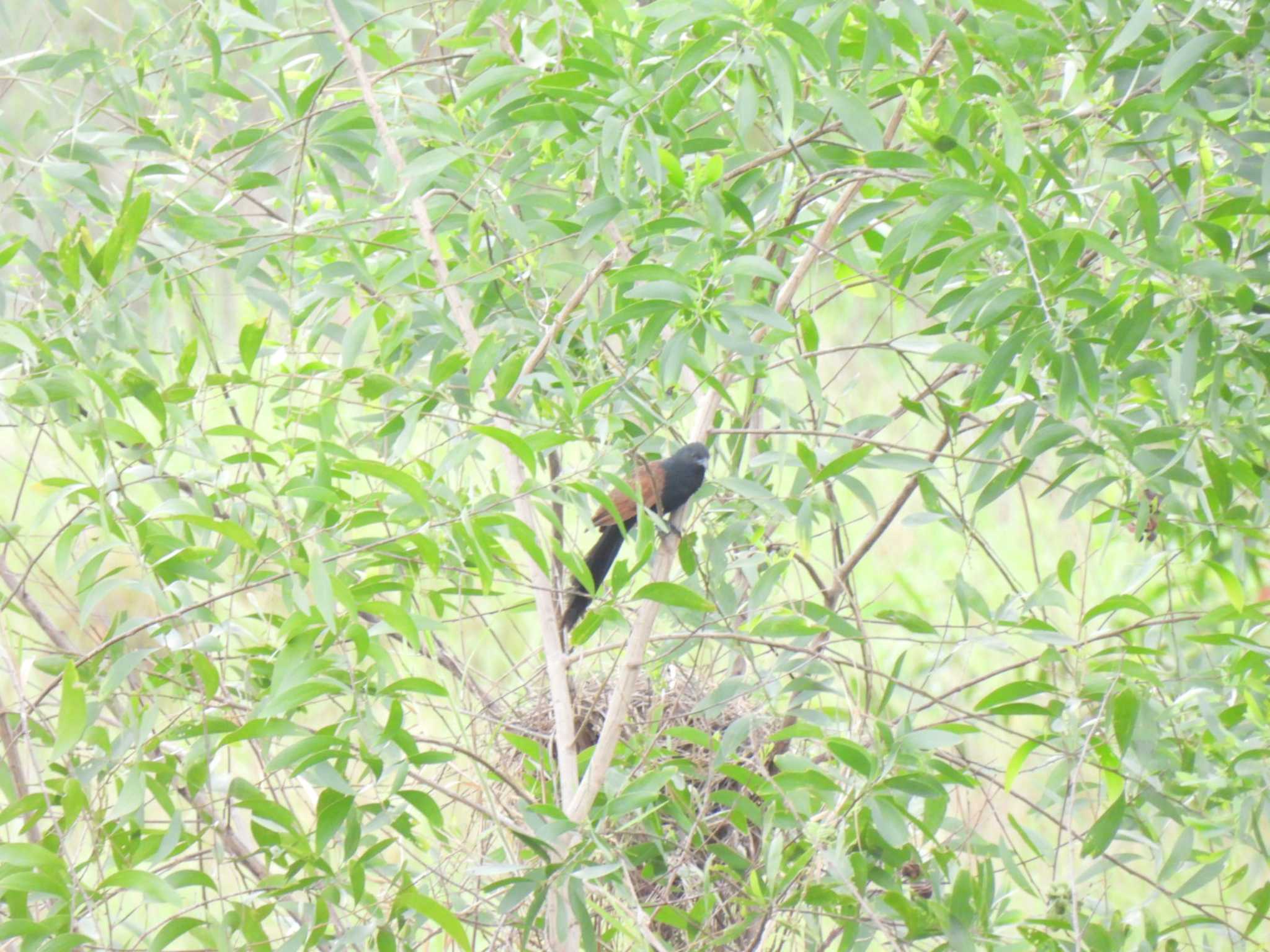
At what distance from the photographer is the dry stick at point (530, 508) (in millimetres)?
1765

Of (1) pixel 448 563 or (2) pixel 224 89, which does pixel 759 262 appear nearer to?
(1) pixel 448 563

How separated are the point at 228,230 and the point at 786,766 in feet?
3.32

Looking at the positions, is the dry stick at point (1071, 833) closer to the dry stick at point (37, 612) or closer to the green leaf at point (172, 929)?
the green leaf at point (172, 929)

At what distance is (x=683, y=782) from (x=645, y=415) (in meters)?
0.84

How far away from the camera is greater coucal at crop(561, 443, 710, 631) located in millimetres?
2107

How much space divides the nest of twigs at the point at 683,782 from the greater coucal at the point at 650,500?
6.6 inches

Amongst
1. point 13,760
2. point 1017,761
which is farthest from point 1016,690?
point 13,760

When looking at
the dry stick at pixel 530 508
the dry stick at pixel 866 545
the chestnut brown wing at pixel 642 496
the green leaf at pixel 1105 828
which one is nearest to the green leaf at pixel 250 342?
the dry stick at pixel 530 508

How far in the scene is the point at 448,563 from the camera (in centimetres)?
171

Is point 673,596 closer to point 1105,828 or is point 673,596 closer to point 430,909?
point 430,909

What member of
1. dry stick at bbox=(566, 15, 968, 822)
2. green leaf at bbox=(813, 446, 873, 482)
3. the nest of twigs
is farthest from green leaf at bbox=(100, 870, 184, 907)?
green leaf at bbox=(813, 446, 873, 482)

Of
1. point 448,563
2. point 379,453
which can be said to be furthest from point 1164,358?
point 379,453

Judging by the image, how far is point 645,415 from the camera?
1.62m

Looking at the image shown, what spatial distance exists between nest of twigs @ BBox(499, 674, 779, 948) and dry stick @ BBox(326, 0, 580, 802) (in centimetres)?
4
